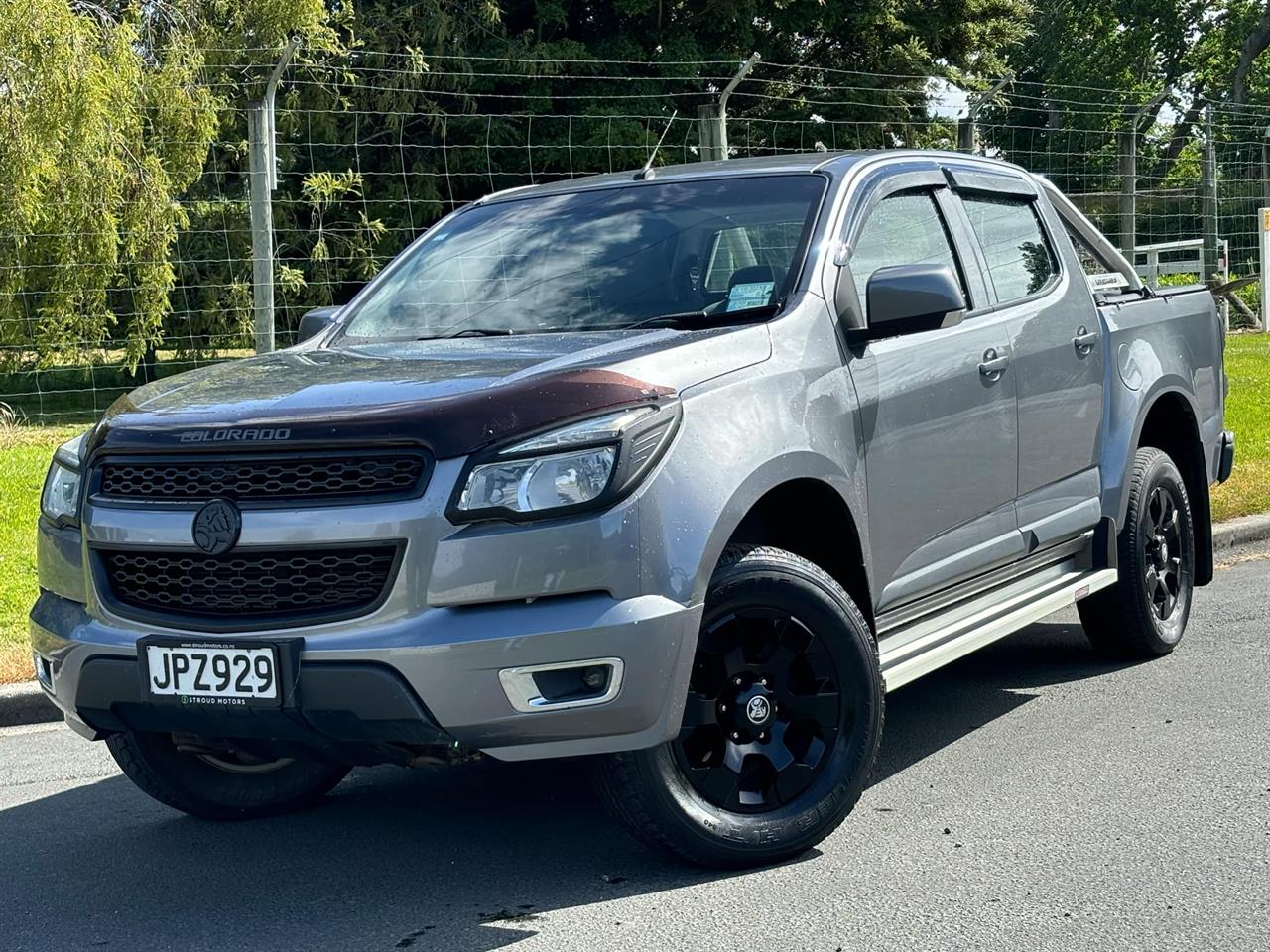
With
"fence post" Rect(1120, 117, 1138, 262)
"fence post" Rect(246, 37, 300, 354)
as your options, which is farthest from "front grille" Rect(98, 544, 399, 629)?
"fence post" Rect(1120, 117, 1138, 262)

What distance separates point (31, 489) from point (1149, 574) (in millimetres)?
7367

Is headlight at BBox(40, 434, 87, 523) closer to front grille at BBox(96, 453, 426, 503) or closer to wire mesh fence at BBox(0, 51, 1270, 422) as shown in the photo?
front grille at BBox(96, 453, 426, 503)

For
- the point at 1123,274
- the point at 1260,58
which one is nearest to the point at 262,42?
the point at 1123,274

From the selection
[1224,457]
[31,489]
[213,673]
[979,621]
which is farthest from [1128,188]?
[213,673]

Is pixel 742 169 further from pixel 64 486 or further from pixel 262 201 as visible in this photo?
pixel 262 201

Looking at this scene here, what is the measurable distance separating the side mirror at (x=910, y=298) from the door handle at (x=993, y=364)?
22.1 inches

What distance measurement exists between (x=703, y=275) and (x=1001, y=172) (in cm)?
180

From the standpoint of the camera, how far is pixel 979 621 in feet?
16.6

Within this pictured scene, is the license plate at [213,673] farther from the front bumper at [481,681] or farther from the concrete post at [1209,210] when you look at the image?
the concrete post at [1209,210]

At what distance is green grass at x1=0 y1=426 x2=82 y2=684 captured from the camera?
672 centimetres

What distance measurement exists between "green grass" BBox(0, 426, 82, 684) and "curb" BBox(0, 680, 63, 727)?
0.15 metres

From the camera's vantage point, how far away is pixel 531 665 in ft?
11.8

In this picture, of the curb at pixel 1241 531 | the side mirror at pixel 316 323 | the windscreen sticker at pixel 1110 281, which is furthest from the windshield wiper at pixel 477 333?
the curb at pixel 1241 531

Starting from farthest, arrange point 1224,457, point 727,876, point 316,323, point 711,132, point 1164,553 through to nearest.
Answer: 1. point 711,132
2. point 1224,457
3. point 1164,553
4. point 316,323
5. point 727,876
